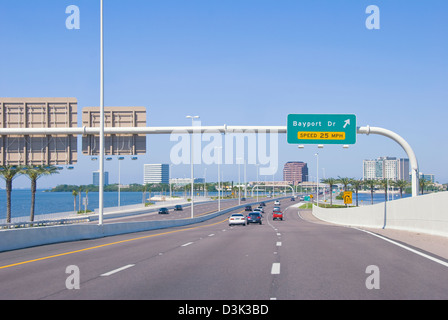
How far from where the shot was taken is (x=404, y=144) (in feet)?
87.6

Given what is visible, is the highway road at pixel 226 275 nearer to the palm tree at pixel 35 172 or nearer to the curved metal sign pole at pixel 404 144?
the curved metal sign pole at pixel 404 144

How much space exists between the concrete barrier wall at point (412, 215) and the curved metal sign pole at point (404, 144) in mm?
1023

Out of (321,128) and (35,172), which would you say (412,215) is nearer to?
(321,128)

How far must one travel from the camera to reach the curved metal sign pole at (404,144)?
26734 mm

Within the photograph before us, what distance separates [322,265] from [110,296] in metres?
6.23

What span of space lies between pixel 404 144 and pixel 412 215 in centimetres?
410

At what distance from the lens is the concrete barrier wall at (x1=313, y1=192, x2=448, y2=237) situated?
22266 millimetres

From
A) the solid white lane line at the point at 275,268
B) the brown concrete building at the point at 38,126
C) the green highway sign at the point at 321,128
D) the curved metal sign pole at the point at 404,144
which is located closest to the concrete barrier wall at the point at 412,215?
the curved metal sign pole at the point at 404,144

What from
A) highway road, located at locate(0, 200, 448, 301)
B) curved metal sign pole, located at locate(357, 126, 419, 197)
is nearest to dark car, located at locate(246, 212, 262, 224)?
curved metal sign pole, located at locate(357, 126, 419, 197)

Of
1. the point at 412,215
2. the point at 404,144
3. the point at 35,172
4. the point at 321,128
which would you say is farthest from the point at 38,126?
the point at 35,172

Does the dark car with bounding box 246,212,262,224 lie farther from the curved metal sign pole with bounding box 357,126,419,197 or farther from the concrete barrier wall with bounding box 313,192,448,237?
the curved metal sign pole with bounding box 357,126,419,197
